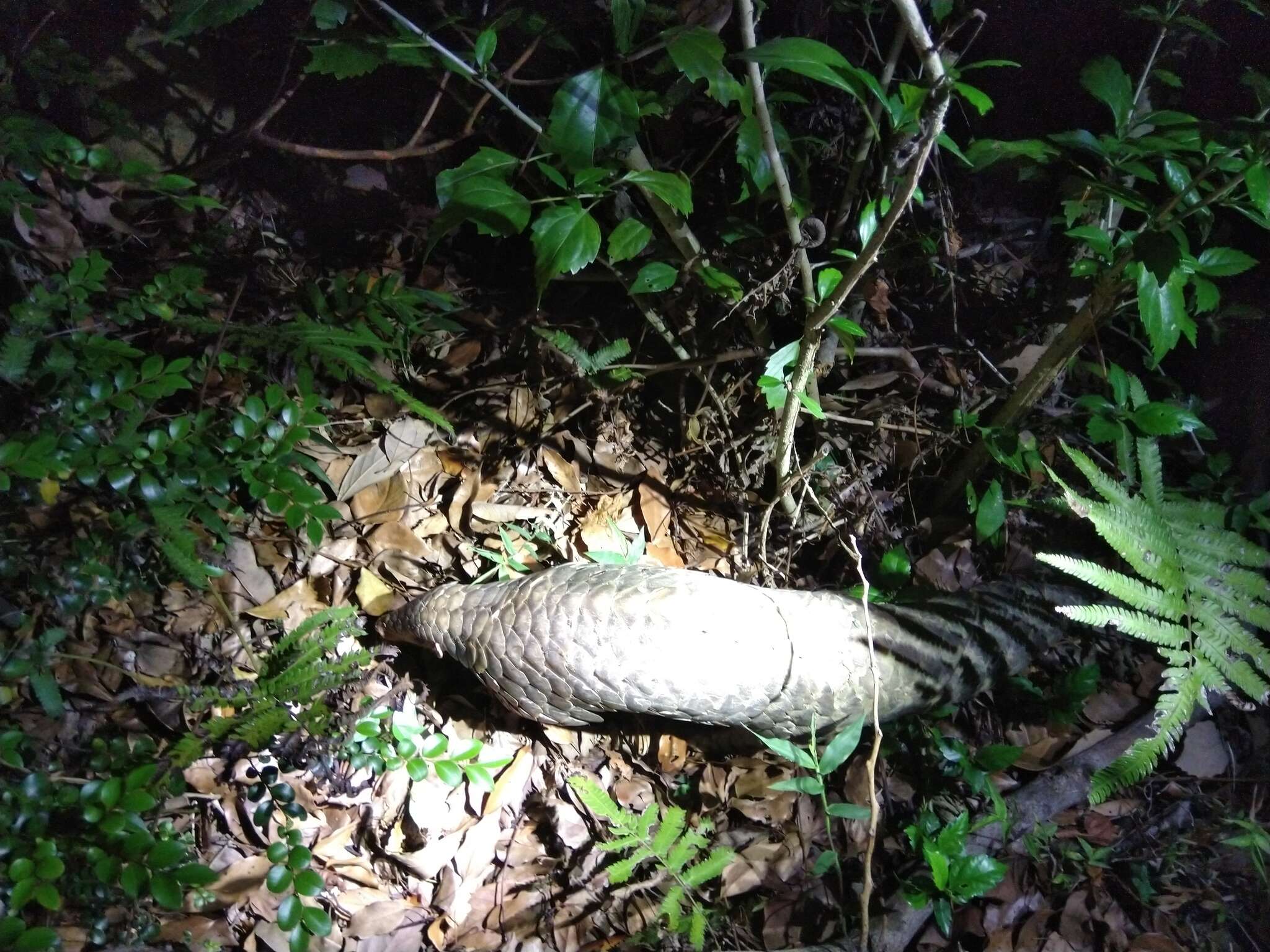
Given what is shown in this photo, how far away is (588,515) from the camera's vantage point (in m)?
2.43

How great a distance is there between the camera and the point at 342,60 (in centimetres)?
161

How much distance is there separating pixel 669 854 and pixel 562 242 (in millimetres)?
1479

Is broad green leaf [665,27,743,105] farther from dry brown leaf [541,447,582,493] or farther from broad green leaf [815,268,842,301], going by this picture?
dry brown leaf [541,447,582,493]

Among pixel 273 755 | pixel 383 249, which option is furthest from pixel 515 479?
pixel 273 755

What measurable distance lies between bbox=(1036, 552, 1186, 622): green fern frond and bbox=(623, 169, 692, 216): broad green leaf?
1.11 m

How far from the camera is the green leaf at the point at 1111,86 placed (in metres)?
1.87

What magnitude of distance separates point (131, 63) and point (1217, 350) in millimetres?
3523

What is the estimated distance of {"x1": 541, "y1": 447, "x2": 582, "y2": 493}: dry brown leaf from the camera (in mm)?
2482

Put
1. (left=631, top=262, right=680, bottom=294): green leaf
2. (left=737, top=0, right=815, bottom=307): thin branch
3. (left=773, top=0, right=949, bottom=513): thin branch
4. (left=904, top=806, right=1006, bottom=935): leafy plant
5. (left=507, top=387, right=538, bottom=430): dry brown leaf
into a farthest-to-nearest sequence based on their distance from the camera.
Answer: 1. (left=507, top=387, right=538, bottom=430): dry brown leaf
2. (left=631, top=262, right=680, bottom=294): green leaf
3. (left=904, top=806, right=1006, bottom=935): leafy plant
4. (left=737, top=0, right=815, bottom=307): thin branch
5. (left=773, top=0, right=949, bottom=513): thin branch

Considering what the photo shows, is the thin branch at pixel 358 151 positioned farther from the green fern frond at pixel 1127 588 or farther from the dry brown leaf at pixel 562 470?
the green fern frond at pixel 1127 588

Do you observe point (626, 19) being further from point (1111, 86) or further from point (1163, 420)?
point (1163, 420)

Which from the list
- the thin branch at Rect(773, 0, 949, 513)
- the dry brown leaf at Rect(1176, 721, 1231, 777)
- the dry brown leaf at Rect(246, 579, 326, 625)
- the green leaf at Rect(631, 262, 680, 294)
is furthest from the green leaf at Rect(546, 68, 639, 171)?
the dry brown leaf at Rect(1176, 721, 1231, 777)

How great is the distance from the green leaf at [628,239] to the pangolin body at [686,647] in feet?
2.79

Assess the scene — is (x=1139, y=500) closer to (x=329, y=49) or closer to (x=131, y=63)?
(x=329, y=49)
